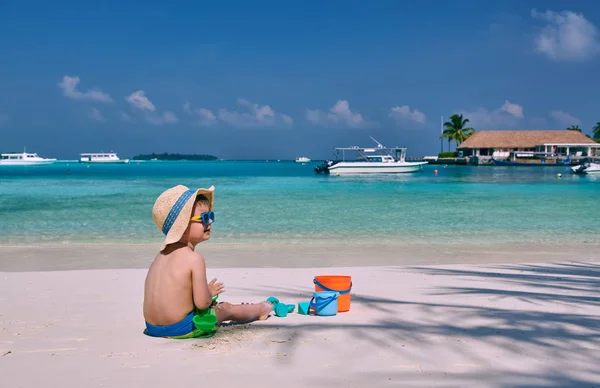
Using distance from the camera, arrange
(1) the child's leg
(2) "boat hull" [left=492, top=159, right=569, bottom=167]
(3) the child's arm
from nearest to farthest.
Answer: (3) the child's arm < (1) the child's leg < (2) "boat hull" [left=492, top=159, right=569, bottom=167]

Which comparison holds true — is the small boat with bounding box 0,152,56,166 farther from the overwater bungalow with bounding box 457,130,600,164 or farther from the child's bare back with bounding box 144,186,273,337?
the child's bare back with bounding box 144,186,273,337

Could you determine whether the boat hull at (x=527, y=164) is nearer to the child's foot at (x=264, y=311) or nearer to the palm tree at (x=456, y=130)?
the palm tree at (x=456, y=130)

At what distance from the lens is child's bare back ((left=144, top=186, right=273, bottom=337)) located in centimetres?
446

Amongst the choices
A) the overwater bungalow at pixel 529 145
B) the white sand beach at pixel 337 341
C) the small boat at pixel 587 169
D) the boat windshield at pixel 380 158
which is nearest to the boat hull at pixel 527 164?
the overwater bungalow at pixel 529 145

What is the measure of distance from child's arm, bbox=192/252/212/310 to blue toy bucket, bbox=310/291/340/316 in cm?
133

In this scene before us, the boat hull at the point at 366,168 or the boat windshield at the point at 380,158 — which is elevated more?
the boat windshield at the point at 380,158

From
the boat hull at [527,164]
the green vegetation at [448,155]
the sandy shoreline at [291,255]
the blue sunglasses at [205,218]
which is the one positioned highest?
the green vegetation at [448,155]

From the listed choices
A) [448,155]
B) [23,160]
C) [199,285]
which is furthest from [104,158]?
[199,285]

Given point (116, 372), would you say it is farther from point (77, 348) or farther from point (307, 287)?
point (307, 287)

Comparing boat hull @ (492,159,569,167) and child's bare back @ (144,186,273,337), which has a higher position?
boat hull @ (492,159,569,167)

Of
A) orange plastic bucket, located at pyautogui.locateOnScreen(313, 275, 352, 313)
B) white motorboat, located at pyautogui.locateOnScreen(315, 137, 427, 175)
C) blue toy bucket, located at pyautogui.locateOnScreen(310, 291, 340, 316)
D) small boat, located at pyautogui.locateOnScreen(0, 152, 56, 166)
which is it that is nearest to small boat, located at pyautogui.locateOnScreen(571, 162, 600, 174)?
white motorboat, located at pyautogui.locateOnScreen(315, 137, 427, 175)

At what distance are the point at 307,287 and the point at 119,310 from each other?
2432mm

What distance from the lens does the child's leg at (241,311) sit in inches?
192

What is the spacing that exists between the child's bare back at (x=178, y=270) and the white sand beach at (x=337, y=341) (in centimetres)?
20
